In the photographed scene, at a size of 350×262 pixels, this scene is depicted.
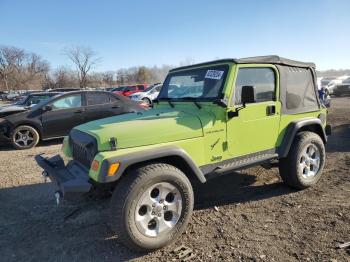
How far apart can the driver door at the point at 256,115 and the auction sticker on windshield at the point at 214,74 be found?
0.22m

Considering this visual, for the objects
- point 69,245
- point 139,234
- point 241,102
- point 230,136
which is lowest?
point 69,245

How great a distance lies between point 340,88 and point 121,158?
89.3ft

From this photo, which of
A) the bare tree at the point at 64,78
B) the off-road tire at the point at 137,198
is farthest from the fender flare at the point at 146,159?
the bare tree at the point at 64,78

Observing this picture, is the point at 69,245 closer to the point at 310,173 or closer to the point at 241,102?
the point at 241,102

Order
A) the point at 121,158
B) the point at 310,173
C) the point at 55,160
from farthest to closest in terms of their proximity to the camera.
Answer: the point at 310,173, the point at 55,160, the point at 121,158

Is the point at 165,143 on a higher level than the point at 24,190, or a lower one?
higher

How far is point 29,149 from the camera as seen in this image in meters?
8.53

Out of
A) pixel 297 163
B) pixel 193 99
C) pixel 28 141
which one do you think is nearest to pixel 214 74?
pixel 193 99

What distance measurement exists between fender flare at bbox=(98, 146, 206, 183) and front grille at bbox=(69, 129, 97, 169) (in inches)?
15.9

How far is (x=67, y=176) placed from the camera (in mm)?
3621

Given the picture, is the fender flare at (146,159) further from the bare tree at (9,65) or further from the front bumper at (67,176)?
the bare tree at (9,65)

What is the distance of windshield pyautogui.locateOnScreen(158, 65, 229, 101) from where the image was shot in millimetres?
3998

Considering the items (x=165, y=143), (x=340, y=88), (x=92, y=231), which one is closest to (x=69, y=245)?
(x=92, y=231)

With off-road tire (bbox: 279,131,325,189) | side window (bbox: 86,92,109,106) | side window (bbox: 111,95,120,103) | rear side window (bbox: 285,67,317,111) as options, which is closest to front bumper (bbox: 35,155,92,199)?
off-road tire (bbox: 279,131,325,189)
